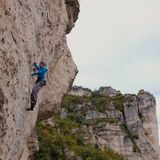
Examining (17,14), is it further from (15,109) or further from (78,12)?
(78,12)

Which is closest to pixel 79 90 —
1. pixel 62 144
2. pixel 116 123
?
pixel 116 123

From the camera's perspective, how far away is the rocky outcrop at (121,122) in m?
64.3

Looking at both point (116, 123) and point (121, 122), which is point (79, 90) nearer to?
point (121, 122)

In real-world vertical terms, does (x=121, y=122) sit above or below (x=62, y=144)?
above

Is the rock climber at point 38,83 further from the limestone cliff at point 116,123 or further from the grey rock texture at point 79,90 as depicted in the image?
the grey rock texture at point 79,90

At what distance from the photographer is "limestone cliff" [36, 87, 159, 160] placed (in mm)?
62537

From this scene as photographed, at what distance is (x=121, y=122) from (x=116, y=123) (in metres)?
1.80

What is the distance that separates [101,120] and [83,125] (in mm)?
4034

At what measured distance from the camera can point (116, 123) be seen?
223ft

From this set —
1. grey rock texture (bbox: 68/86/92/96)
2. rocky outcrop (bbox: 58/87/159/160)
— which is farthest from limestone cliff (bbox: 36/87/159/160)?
grey rock texture (bbox: 68/86/92/96)

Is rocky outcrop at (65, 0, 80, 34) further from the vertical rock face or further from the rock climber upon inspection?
the rock climber

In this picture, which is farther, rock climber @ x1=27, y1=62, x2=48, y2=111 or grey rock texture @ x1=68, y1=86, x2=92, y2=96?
grey rock texture @ x1=68, y1=86, x2=92, y2=96

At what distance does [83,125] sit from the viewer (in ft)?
216

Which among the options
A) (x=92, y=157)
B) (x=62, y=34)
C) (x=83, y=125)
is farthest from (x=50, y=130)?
(x=62, y=34)
